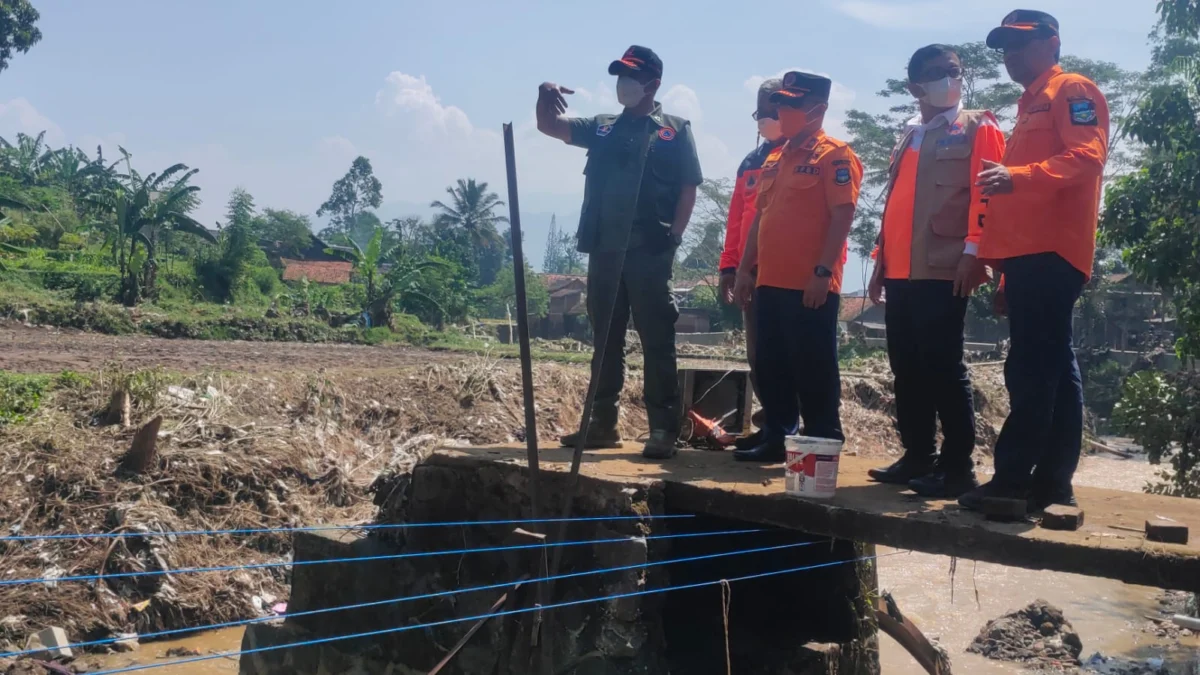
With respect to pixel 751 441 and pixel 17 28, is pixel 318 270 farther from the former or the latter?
pixel 751 441

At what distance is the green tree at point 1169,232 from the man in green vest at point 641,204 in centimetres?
455

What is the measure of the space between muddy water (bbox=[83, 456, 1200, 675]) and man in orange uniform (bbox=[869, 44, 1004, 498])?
8.51ft

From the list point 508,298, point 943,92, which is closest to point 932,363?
point 943,92

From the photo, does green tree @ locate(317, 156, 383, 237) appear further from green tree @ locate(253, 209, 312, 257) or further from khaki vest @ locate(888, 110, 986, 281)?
khaki vest @ locate(888, 110, 986, 281)

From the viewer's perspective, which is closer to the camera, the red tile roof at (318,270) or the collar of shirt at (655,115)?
the collar of shirt at (655,115)

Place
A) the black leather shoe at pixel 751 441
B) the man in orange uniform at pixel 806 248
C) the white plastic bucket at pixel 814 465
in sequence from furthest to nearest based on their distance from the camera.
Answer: the black leather shoe at pixel 751 441 < the man in orange uniform at pixel 806 248 < the white plastic bucket at pixel 814 465

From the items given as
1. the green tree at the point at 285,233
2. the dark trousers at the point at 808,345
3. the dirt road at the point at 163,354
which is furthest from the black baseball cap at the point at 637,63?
the green tree at the point at 285,233

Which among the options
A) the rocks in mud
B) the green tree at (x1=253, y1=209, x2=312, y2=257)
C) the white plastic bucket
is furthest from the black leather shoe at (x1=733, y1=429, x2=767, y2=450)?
the green tree at (x1=253, y1=209, x2=312, y2=257)

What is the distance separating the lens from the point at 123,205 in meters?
20.5

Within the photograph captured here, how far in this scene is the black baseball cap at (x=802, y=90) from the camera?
13.5 feet

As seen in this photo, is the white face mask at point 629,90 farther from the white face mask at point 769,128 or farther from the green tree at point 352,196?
the green tree at point 352,196

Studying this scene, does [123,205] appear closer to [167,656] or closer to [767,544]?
[167,656]

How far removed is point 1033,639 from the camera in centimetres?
721

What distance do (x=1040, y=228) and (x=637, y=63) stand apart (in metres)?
1.90
